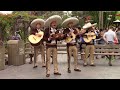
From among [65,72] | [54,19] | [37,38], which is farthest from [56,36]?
[65,72]

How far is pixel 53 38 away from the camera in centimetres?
1034

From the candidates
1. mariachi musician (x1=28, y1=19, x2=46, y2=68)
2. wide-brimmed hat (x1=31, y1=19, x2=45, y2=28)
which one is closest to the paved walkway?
mariachi musician (x1=28, y1=19, x2=46, y2=68)

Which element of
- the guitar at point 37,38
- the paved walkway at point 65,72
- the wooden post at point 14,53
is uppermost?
the guitar at point 37,38

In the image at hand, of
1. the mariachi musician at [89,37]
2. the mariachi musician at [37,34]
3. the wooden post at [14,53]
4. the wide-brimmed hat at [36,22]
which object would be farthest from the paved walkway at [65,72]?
the wide-brimmed hat at [36,22]

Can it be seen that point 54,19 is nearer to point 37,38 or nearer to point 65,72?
Answer: point 37,38

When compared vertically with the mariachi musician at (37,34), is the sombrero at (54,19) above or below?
above

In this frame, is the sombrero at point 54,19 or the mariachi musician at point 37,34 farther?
the mariachi musician at point 37,34

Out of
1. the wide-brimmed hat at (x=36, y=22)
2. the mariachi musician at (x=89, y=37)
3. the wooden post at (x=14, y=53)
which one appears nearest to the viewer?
the wide-brimmed hat at (x=36, y=22)

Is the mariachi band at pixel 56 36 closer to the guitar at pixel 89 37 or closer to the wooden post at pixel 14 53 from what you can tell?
the guitar at pixel 89 37

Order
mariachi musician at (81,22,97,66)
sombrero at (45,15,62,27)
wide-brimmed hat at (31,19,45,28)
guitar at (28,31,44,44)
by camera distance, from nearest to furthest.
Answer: sombrero at (45,15,62,27)
guitar at (28,31,44,44)
wide-brimmed hat at (31,19,45,28)
mariachi musician at (81,22,97,66)

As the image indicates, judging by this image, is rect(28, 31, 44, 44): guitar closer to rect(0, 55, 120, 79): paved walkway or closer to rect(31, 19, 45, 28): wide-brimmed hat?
rect(31, 19, 45, 28): wide-brimmed hat
